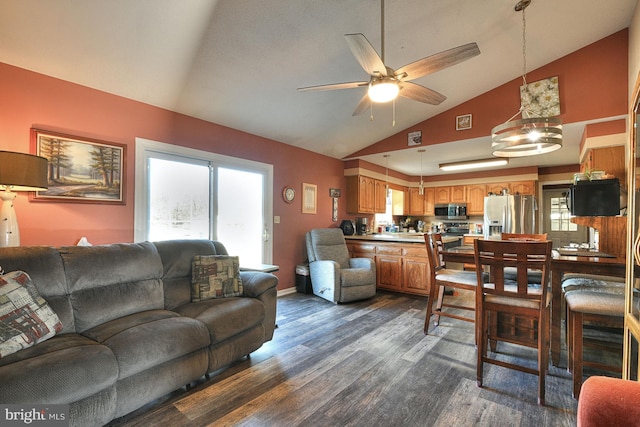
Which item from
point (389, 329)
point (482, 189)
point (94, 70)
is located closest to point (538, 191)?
point (482, 189)

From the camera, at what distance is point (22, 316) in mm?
1630

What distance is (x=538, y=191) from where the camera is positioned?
6277mm

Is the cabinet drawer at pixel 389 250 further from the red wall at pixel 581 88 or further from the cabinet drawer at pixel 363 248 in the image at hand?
the red wall at pixel 581 88

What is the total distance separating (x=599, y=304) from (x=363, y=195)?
166 inches

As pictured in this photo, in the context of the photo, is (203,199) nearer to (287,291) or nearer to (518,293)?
(287,291)

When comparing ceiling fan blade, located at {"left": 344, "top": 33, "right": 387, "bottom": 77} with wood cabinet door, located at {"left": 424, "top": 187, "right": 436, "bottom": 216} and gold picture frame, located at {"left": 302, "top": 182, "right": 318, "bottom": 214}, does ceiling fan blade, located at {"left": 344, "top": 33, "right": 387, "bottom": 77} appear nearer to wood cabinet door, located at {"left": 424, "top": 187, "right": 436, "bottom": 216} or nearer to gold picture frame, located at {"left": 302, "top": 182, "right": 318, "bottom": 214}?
gold picture frame, located at {"left": 302, "top": 182, "right": 318, "bottom": 214}

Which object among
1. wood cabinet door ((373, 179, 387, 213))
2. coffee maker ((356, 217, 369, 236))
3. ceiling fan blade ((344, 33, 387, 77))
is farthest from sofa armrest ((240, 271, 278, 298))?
wood cabinet door ((373, 179, 387, 213))

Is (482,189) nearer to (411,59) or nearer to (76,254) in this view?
(411,59)

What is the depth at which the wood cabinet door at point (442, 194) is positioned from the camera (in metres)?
7.32

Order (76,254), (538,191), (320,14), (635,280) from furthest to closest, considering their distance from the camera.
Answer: (538,191)
(320,14)
(76,254)
(635,280)

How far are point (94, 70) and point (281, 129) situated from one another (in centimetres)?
219

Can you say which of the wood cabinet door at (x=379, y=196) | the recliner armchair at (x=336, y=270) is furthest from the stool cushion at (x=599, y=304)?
the wood cabinet door at (x=379, y=196)

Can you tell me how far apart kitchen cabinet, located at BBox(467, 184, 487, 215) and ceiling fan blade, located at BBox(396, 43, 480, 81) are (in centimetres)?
547

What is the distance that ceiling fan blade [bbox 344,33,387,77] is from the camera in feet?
5.75
